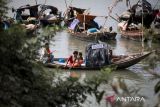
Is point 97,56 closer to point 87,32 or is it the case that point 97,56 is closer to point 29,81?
point 87,32

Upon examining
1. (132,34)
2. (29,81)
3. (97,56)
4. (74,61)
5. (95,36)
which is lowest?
(132,34)

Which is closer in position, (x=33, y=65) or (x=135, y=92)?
(x=135, y=92)

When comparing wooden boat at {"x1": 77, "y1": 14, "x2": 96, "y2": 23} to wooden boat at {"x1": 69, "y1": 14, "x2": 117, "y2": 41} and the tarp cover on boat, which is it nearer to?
wooden boat at {"x1": 69, "y1": 14, "x2": 117, "y2": 41}

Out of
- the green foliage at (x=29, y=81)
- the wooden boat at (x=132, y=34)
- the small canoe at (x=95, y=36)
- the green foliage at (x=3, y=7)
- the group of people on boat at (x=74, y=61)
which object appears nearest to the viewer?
the green foliage at (x=29, y=81)

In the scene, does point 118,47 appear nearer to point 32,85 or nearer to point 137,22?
point 137,22

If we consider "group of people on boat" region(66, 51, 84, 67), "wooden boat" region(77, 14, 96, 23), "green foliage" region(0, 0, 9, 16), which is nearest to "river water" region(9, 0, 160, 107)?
"group of people on boat" region(66, 51, 84, 67)

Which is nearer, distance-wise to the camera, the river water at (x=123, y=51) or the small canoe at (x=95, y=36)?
the river water at (x=123, y=51)

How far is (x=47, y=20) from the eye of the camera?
88.3ft

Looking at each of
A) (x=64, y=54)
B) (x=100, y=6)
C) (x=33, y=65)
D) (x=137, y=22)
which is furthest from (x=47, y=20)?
(x=33, y=65)

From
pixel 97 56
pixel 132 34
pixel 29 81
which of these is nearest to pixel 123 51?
pixel 132 34

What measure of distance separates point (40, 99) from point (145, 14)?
68.4ft

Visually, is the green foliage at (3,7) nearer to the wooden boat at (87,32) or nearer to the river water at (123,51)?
the river water at (123,51)

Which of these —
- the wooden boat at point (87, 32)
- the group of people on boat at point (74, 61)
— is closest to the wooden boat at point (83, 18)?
the wooden boat at point (87, 32)

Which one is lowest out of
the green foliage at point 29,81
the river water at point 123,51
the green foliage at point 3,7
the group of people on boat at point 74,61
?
the river water at point 123,51
